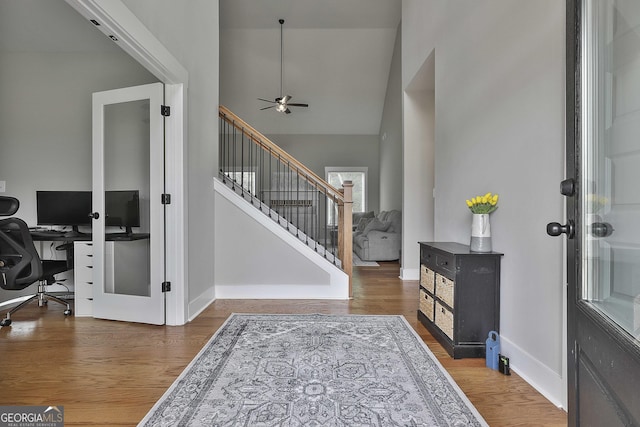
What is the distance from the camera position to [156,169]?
9.57ft

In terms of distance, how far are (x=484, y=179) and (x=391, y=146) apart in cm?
556

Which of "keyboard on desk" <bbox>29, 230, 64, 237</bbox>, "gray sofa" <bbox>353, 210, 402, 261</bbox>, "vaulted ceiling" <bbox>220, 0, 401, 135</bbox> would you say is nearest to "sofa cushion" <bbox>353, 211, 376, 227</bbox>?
"gray sofa" <bbox>353, 210, 402, 261</bbox>

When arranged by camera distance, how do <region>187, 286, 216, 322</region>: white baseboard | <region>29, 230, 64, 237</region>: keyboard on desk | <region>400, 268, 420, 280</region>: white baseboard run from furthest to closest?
<region>400, 268, 420, 280</region>: white baseboard → <region>29, 230, 64, 237</region>: keyboard on desk → <region>187, 286, 216, 322</region>: white baseboard

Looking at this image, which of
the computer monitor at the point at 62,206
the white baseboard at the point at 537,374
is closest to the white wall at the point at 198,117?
the computer monitor at the point at 62,206

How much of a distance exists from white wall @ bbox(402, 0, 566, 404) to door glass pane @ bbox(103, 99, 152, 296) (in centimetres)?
279

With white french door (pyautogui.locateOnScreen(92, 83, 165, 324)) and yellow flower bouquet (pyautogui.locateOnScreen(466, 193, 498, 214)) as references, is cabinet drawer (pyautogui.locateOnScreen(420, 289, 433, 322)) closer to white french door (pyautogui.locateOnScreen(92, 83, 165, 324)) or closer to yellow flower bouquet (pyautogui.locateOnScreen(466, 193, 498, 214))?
yellow flower bouquet (pyautogui.locateOnScreen(466, 193, 498, 214))

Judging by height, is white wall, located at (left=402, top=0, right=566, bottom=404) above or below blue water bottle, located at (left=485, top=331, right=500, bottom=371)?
above

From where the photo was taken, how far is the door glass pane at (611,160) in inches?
31.2

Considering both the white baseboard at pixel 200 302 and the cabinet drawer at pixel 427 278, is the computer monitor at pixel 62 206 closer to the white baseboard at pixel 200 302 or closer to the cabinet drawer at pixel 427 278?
the white baseboard at pixel 200 302

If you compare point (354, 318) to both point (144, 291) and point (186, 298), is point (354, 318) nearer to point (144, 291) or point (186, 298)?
point (186, 298)

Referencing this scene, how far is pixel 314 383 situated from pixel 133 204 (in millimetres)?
2298

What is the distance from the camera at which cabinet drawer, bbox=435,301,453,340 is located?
232 centimetres

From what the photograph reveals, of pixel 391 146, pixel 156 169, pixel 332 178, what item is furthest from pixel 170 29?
pixel 332 178

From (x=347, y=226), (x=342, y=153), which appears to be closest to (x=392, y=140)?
Answer: (x=342, y=153)
